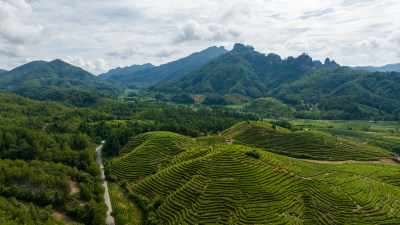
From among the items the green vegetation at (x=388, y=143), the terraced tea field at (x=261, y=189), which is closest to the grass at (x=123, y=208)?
the terraced tea field at (x=261, y=189)

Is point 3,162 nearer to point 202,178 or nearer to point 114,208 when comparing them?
point 114,208

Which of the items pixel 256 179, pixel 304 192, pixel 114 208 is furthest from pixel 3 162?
pixel 304 192

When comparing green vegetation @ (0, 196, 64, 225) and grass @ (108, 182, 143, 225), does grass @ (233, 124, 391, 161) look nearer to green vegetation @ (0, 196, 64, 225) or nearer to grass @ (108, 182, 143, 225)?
grass @ (108, 182, 143, 225)

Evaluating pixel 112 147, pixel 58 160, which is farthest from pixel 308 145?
pixel 58 160

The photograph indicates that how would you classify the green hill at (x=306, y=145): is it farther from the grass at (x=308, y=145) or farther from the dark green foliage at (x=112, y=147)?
the dark green foliage at (x=112, y=147)

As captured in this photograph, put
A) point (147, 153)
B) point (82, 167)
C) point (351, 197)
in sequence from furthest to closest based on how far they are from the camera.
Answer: point (147, 153)
point (82, 167)
point (351, 197)

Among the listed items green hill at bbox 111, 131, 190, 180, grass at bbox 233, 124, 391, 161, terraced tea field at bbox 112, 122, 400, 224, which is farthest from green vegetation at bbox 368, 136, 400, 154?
green hill at bbox 111, 131, 190, 180
